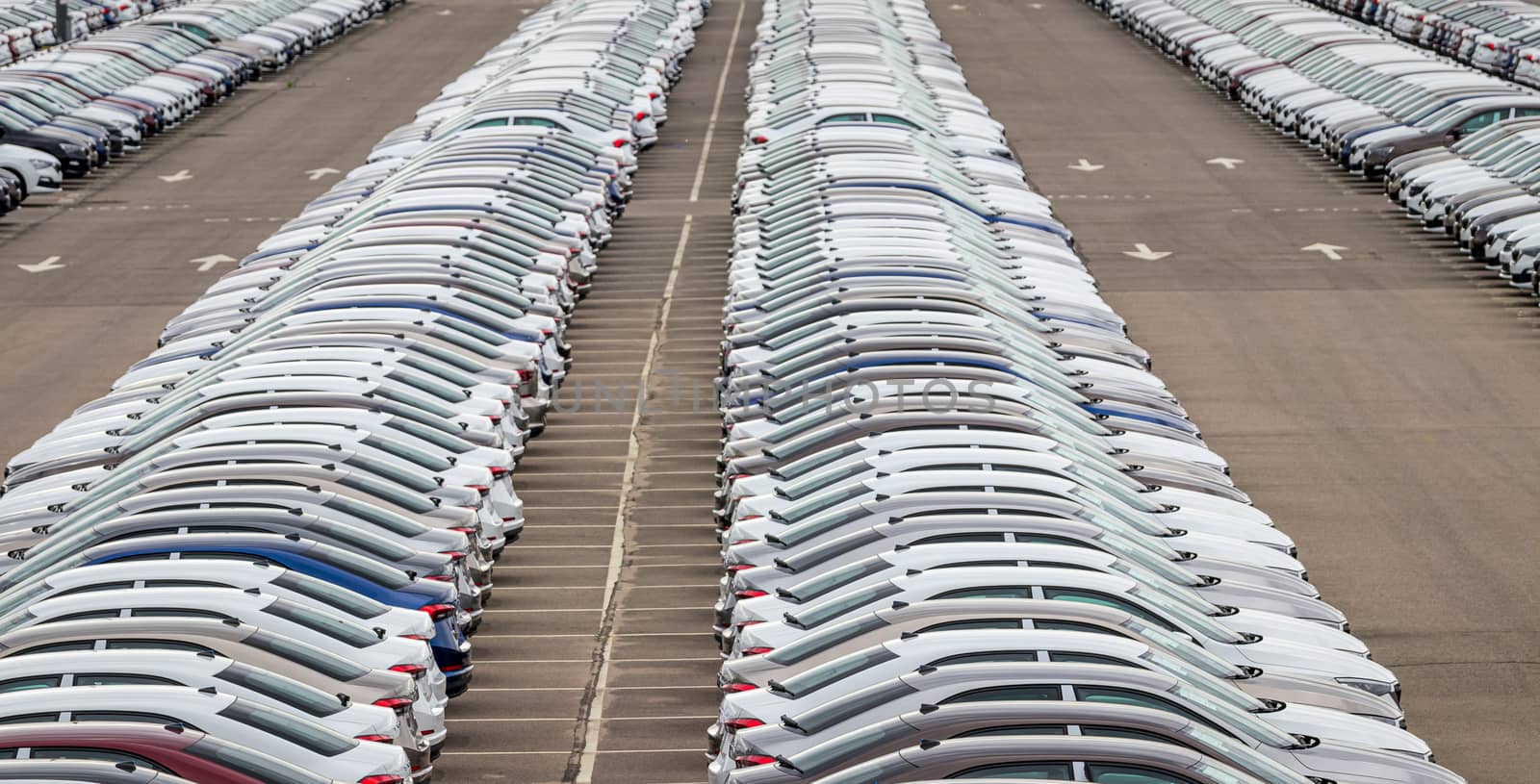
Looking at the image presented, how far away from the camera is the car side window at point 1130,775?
480 inches

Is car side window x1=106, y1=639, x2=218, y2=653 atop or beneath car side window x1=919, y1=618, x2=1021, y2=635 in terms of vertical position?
beneath

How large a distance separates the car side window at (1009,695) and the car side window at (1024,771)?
0.70 meters

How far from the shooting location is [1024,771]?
40.3 feet

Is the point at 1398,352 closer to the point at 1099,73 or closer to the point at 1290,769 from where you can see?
the point at 1290,769

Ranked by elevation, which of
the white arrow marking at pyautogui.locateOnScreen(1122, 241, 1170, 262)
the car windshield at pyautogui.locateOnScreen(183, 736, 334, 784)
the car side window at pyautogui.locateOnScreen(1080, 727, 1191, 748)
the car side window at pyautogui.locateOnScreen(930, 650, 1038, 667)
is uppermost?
the car side window at pyautogui.locateOnScreen(1080, 727, 1191, 748)

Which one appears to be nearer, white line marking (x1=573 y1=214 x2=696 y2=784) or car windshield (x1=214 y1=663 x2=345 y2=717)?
car windshield (x1=214 y1=663 x2=345 y2=717)

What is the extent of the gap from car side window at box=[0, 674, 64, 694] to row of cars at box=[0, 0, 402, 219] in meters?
27.2

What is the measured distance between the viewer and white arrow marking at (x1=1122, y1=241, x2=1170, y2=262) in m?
33.5

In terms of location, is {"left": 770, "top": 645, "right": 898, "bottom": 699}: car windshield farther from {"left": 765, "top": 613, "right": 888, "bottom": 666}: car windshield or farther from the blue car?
the blue car

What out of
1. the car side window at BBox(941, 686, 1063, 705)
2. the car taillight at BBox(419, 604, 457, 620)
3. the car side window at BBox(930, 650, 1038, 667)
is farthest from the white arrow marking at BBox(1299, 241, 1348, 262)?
the car side window at BBox(941, 686, 1063, 705)

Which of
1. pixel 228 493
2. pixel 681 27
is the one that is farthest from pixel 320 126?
pixel 228 493

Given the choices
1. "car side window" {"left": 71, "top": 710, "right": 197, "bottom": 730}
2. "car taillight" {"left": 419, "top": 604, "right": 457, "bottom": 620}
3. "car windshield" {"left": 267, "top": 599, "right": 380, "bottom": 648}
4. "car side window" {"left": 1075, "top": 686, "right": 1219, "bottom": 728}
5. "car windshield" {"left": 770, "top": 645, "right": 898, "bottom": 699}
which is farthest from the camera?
"car taillight" {"left": 419, "top": 604, "right": 457, "bottom": 620}

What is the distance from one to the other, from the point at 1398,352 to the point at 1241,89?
73.8 ft

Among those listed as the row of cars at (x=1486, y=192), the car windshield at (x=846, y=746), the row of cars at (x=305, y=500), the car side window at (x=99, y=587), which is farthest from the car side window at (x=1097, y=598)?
the row of cars at (x=1486, y=192)
